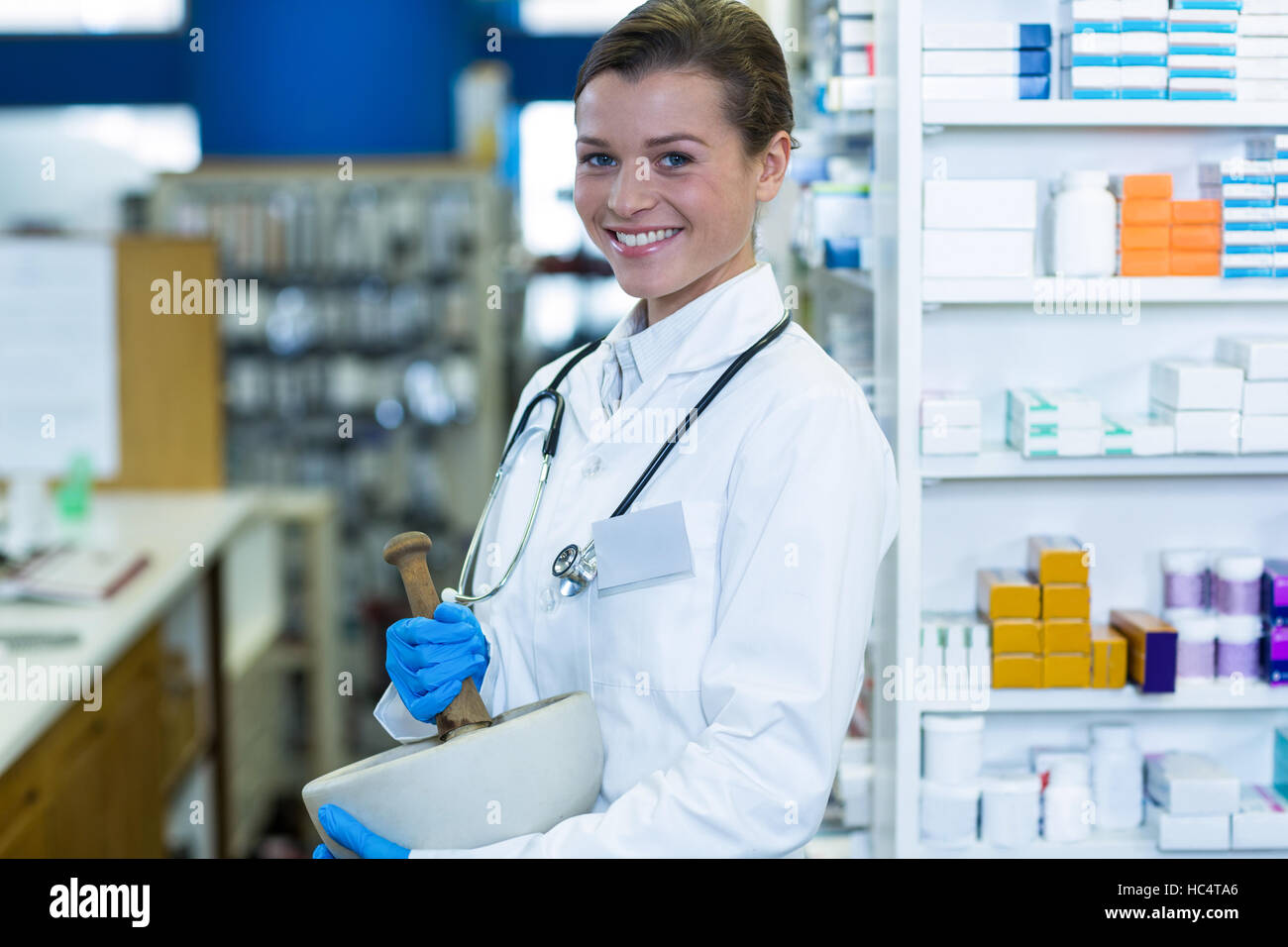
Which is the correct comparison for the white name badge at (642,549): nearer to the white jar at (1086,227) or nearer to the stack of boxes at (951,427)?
the stack of boxes at (951,427)

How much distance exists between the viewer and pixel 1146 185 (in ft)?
5.83

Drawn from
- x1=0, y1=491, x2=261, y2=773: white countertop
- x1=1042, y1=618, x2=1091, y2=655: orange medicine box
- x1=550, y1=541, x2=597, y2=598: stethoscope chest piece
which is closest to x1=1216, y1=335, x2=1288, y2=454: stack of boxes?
x1=1042, y1=618, x2=1091, y2=655: orange medicine box

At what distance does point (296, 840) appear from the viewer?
4.39 m

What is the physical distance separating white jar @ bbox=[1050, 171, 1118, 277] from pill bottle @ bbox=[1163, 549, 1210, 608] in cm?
44

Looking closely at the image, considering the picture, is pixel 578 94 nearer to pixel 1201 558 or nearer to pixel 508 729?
pixel 508 729

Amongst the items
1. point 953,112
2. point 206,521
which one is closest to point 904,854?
point 953,112

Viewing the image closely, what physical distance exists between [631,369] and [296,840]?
335 cm

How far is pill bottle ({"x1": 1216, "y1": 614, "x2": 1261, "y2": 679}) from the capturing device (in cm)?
184

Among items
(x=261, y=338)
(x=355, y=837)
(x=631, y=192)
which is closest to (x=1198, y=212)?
(x=631, y=192)

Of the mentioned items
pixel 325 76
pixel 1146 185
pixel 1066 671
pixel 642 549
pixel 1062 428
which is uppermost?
pixel 325 76

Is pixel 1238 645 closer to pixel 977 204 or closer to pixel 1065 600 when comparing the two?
pixel 1065 600

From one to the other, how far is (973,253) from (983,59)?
26 centimetres

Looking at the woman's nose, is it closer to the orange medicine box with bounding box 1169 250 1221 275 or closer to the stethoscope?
the stethoscope

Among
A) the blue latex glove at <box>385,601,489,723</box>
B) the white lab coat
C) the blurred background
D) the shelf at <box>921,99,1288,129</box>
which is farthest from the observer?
the blurred background
